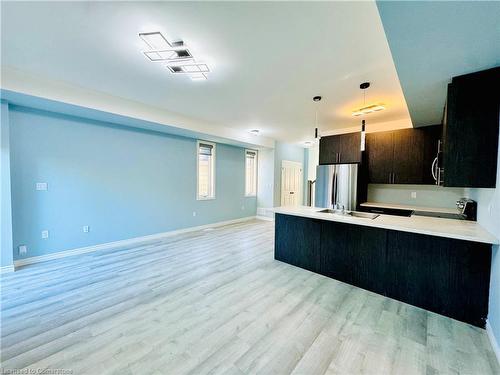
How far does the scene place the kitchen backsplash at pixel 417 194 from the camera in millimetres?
4023

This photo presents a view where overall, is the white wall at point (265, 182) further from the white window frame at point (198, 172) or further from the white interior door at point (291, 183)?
the white window frame at point (198, 172)

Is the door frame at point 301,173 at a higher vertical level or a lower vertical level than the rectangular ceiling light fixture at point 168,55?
lower

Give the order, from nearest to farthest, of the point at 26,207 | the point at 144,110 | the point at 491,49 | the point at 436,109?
the point at 491,49, the point at 436,109, the point at 26,207, the point at 144,110

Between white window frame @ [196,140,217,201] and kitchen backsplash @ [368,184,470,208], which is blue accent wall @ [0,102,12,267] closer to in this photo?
white window frame @ [196,140,217,201]

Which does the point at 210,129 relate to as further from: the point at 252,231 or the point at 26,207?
the point at 26,207

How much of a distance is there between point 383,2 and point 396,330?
8.43ft

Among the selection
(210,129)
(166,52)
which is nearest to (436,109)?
(166,52)

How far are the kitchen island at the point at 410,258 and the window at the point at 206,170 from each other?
3345 millimetres

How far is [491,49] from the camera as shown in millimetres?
1583

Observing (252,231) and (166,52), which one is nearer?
(166,52)

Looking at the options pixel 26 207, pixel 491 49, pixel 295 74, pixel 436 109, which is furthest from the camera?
pixel 26 207

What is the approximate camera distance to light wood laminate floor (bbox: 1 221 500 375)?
62.5 inches

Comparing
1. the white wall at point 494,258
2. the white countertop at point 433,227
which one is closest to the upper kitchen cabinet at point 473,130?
the white wall at point 494,258

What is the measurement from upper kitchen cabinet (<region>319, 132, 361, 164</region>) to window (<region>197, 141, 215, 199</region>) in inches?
117
